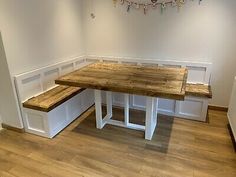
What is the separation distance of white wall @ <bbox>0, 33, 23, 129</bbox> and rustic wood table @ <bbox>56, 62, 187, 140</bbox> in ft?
2.06

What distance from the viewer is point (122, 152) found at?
2.25 meters

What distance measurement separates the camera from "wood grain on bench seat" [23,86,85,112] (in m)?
2.38

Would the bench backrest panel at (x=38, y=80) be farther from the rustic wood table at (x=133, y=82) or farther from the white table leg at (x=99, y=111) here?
the white table leg at (x=99, y=111)

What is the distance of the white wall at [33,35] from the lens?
2.26 metres

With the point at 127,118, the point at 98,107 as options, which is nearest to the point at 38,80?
the point at 98,107

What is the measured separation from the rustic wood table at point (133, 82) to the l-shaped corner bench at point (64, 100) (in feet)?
1.32

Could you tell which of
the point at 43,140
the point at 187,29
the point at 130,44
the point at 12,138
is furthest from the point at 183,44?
the point at 12,138

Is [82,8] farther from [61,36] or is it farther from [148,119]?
[148,119]

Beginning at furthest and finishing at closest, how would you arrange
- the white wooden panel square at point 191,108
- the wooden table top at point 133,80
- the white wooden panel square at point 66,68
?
the white wooden panel square at point 66,68 < the white wooden panel square at point 191,108 < the wooden table top at point 133,80

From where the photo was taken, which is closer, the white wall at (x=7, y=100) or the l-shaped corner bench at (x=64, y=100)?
the white wall at (x=7, y=100)

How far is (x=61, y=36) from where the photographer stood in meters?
3.04

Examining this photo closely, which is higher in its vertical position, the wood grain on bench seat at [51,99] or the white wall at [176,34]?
the white wall at [176,34]

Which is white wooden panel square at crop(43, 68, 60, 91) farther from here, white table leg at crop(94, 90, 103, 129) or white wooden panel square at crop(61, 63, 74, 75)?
white table leg at crop(94, 90, 103, 129)

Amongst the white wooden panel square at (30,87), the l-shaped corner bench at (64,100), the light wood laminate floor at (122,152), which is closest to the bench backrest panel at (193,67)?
the l-shaped corner bench at (64,100)
